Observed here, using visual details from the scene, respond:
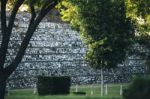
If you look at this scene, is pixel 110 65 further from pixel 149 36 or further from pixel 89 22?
pixel 149 36

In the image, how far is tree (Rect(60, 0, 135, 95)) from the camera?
4788 cm

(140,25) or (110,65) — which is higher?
(140,25)

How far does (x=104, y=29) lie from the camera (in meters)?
48.5

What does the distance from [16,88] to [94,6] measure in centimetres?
1122

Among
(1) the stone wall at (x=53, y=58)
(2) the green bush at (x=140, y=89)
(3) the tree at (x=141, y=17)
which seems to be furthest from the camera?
(1) the stone wall at (x=53, y=58)

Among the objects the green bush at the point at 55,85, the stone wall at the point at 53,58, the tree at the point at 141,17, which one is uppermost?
the tree at the point at 141,17

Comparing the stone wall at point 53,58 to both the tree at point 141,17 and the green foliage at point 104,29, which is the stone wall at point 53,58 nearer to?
the tree at point 141,17

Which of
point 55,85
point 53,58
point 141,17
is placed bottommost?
Answer: point 55,85

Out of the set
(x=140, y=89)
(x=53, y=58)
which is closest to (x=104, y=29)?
(x=53, y=58)

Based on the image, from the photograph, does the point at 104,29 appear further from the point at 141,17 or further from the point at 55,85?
the point at 55,85

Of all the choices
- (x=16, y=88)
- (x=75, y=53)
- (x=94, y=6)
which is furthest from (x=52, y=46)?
(x=94, y=6)

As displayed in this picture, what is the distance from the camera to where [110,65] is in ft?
163

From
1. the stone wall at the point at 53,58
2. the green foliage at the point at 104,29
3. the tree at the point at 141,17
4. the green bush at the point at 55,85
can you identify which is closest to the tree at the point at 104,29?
the green foliage at the point at 104,29

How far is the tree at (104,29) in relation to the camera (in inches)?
1885
